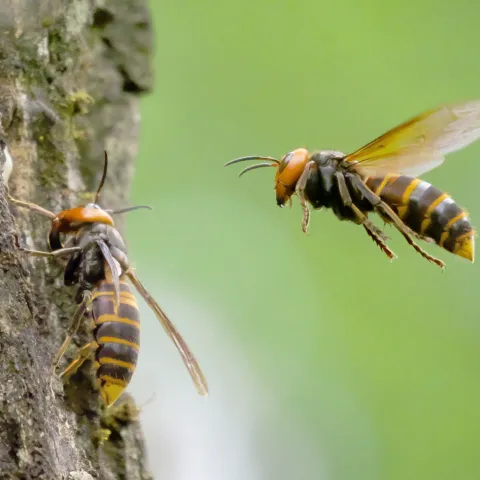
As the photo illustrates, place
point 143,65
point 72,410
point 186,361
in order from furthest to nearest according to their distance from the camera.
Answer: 1. point 143,65
2. point 186,361
3. point 72,410

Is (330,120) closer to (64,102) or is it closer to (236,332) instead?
(236,332)

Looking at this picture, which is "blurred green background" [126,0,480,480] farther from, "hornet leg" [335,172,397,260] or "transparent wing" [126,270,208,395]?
"hornet leg" [335,172,397,260]

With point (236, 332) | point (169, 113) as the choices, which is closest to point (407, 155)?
point (169, 113)

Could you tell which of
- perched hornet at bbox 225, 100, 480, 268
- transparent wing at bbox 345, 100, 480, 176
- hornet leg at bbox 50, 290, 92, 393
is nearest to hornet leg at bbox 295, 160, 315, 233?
perched hornet at bbox 225, 100, 480, 268

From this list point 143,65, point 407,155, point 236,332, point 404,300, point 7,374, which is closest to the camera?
point 7,374

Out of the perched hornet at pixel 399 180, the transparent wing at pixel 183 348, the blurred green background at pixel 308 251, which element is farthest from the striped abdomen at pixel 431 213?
the blurred green background at pixel 308 251
